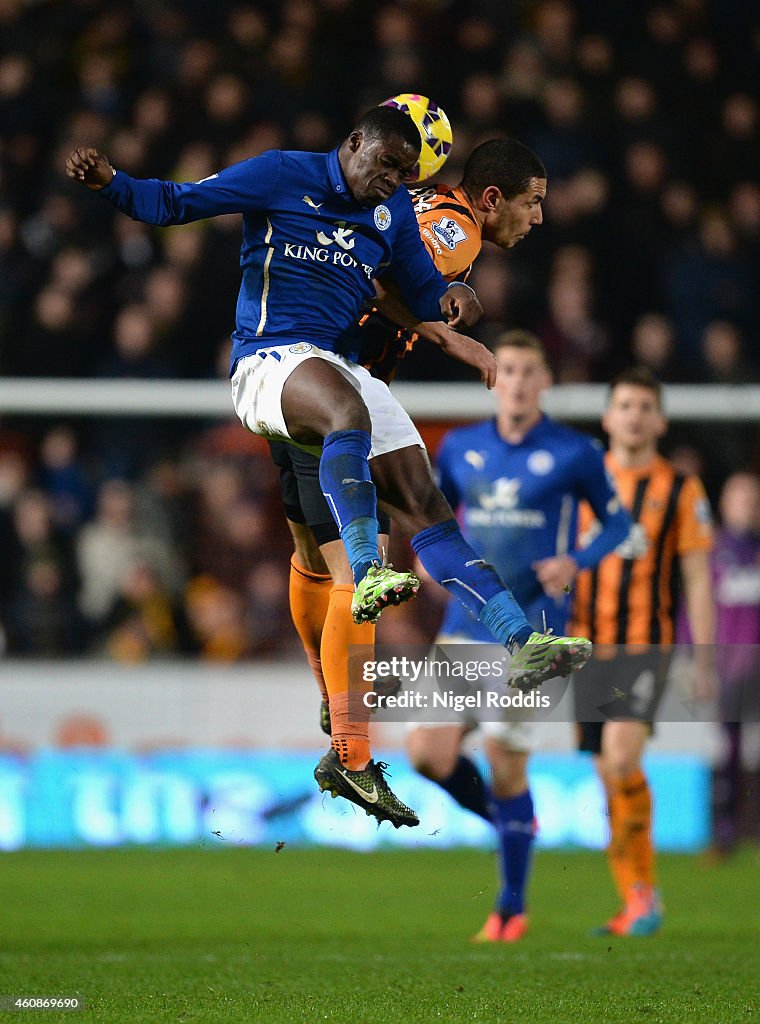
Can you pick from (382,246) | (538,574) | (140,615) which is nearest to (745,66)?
(140,615)

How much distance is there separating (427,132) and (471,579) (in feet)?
4.57

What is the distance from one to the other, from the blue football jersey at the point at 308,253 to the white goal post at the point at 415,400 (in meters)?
4.55

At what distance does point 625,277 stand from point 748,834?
3.67 m

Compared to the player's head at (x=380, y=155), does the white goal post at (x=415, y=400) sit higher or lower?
lower

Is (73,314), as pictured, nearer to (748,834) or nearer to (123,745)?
(123,745)

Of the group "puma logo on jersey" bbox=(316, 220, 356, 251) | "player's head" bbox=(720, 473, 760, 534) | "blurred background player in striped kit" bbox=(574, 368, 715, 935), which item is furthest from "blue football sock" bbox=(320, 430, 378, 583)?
"player's head" bbox=(720, 473, 760, 534)

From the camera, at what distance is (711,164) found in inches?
465

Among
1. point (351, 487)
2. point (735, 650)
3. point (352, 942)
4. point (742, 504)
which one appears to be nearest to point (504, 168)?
point (351, 487)

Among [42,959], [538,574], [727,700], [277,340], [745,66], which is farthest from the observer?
[745,66]

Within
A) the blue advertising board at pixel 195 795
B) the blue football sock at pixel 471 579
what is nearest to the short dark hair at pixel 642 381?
the blue football sock at pixel 471 579

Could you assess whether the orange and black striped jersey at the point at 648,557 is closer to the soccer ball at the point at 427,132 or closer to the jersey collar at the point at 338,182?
the soccer ball at the point at 427,132

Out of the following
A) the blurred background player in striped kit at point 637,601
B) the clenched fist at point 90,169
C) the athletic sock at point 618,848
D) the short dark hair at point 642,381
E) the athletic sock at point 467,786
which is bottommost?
the athletic sock at point 618,848

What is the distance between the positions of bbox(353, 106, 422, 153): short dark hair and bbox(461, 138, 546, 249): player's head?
44 centimetres

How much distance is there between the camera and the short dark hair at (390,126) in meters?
4.71
